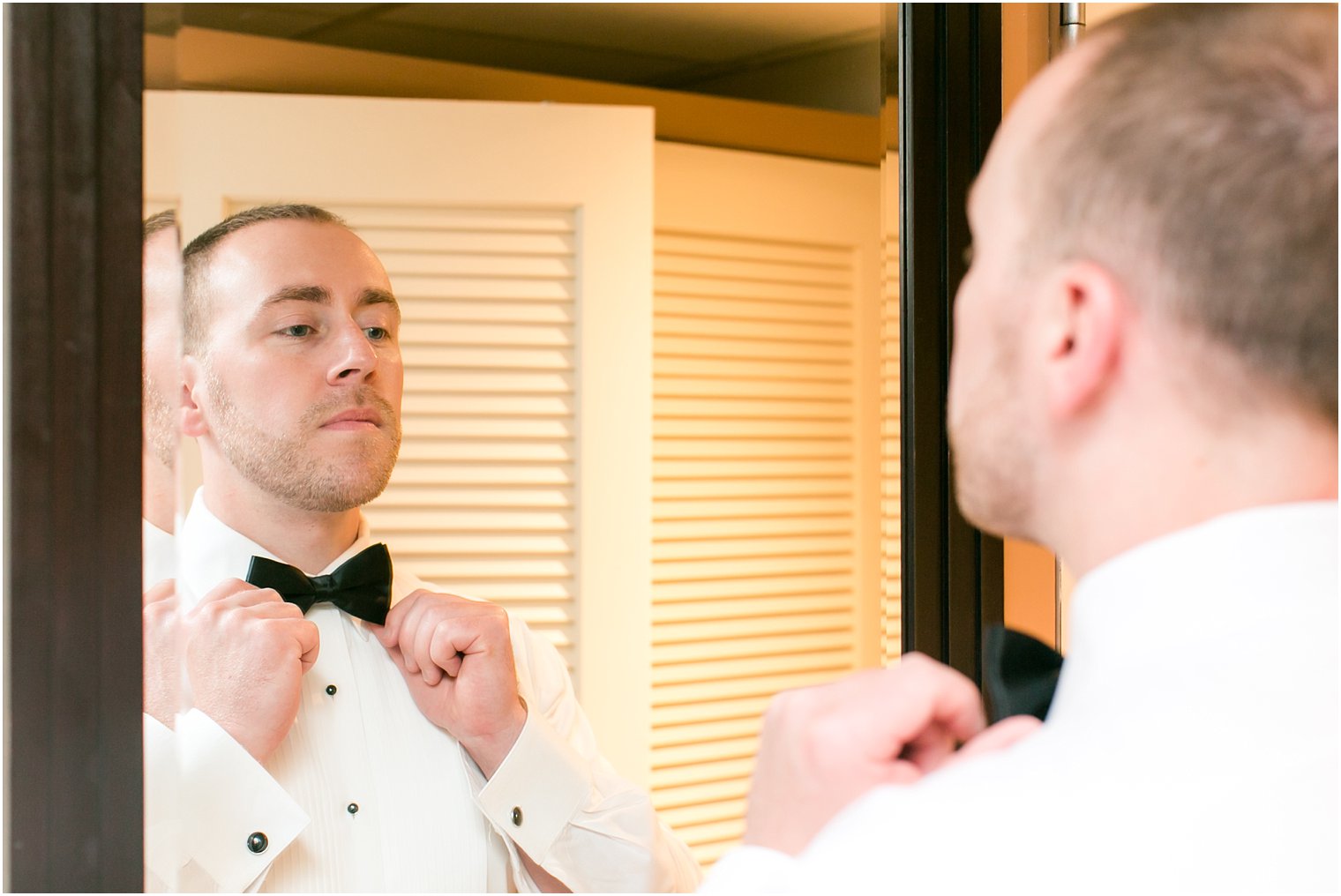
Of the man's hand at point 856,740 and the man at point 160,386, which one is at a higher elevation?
the man at point 160,386

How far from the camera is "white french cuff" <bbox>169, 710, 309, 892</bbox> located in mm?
751

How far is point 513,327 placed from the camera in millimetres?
1119

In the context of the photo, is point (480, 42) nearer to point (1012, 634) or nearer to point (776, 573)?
point (776, 573)

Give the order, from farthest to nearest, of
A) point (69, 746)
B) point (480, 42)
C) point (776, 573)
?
1. point (776, 573)
2. point (480, 42)
3. point (69, 746)

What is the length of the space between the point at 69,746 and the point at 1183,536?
0.61 meters

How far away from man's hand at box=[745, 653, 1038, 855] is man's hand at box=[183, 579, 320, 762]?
397 mm

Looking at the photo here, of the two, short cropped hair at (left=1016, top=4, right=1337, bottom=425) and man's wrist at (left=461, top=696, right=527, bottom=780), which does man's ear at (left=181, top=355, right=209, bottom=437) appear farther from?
short cropped hair at (left=1016, top=4, right=1337, bottom=425)

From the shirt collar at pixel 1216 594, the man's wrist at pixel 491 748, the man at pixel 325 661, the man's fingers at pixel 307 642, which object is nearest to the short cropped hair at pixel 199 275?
the man at pixel 325 661

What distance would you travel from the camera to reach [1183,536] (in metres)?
0.52

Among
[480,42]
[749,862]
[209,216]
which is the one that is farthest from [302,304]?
[749,862]

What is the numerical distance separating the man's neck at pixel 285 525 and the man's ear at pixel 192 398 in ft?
0.14

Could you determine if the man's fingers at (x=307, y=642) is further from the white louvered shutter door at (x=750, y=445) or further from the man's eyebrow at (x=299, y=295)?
the white louvered shutter door at (x=750, y=445)

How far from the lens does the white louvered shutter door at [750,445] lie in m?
1.28

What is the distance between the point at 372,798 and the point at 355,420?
303 millimetres
